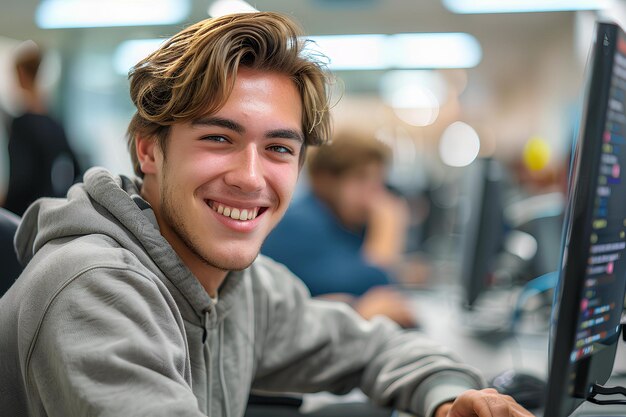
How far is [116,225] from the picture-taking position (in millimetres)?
843

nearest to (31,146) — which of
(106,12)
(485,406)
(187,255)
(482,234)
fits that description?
(482,234)

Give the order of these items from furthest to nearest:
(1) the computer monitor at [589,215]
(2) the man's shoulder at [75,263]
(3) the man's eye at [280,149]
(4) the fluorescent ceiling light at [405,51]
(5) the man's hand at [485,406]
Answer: (4) the fluorescent ceiling light at [405,51] → (3) the man's eye at [280,149] → (5) the man's hand at [485,406] → (2) the man's shoulder at [75,263] → (1) the computer monitor at [589,215]

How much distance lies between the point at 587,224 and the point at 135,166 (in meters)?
0.74

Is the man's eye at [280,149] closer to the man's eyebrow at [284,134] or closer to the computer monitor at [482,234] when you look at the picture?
the man's eyebrow at [284,134]

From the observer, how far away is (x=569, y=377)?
2.12ft

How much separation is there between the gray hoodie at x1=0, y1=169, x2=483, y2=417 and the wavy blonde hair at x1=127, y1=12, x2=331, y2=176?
0.41 feet

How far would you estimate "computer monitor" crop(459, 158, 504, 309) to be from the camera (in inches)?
80.9

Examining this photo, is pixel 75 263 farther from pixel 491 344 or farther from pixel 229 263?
pixel 491 344

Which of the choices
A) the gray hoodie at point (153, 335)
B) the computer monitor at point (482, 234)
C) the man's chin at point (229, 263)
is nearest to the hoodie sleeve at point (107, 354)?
the gray hoodie at point (153, 335)

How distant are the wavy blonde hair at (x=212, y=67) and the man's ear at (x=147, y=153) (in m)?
0.01

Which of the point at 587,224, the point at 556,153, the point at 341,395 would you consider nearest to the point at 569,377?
the point at 587,224

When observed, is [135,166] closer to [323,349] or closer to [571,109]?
[323,349]

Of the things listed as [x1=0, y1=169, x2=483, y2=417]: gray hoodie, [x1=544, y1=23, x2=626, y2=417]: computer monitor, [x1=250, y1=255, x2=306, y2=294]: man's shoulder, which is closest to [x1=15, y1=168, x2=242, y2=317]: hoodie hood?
[x1=0, y1=169, x2=483, y2=417]: gray hoodie

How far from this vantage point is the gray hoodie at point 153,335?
675 millimetres
